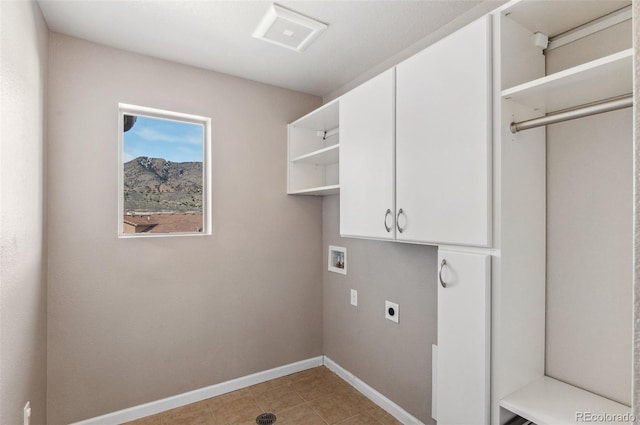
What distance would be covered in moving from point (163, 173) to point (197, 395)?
1659 millimetres

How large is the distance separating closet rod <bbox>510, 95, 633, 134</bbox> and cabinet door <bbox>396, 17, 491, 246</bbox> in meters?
0.13

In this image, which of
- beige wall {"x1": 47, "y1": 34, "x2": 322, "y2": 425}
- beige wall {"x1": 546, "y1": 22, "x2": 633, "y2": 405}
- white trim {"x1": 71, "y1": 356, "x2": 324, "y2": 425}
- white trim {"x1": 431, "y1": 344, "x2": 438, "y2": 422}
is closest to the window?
beige wall {"x1": 47, "y1": 34, "x2": 322, "y2": 425}

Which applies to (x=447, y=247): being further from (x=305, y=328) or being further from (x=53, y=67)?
(x=53, y=67)

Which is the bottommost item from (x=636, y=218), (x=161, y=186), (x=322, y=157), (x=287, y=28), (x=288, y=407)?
(x=288, y=407)

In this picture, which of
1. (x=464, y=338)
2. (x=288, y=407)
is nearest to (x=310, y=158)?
(x=464, y=338)

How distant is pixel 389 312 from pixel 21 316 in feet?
6.63

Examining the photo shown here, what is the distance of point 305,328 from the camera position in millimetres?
2939

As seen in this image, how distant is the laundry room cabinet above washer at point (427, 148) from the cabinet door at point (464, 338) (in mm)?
116

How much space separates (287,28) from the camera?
188 centimetres

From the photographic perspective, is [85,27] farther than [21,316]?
Yes

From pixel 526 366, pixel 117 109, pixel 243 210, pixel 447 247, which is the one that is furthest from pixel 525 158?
pixel 117 109

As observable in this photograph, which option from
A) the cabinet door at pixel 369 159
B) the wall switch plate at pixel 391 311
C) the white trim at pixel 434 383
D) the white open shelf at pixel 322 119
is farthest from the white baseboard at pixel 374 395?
the white open shelf at pixel 322 119

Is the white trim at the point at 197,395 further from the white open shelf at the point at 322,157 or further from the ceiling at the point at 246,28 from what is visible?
the ceiling at the point at 246,28

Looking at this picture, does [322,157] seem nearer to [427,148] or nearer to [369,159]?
[369,159]
